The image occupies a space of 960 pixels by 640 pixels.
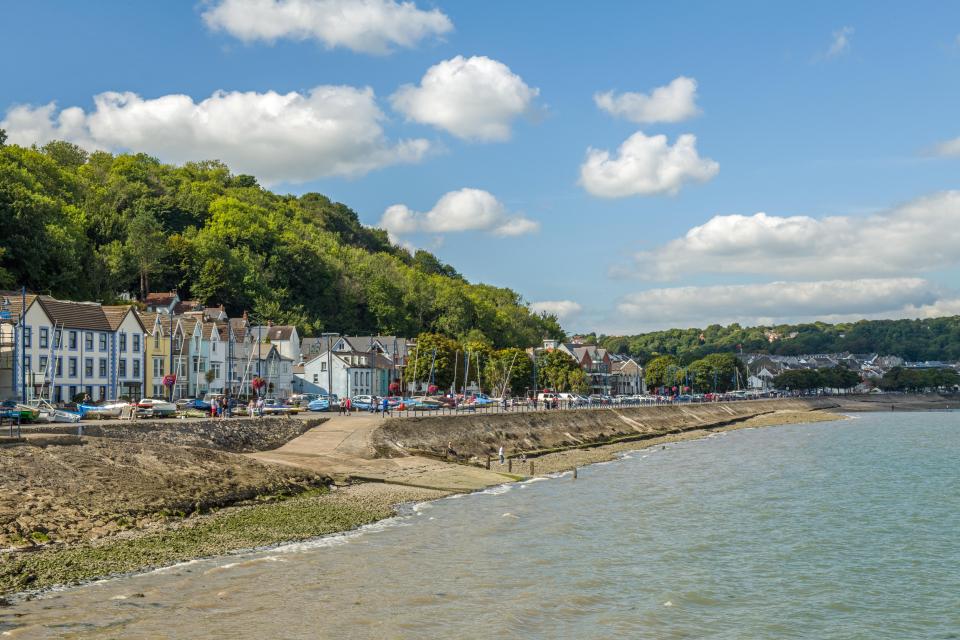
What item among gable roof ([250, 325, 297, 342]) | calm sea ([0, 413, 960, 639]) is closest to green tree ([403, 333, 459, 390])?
gable roof ([250, 325, 297, 342])

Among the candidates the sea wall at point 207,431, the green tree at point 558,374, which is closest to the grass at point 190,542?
the sea wall at point 207,431

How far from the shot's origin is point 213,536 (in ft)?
95.3

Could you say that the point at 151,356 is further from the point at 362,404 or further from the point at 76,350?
the point at 362,404

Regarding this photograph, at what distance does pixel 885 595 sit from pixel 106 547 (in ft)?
78.0

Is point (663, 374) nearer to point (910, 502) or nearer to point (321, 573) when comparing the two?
point (910, 502)

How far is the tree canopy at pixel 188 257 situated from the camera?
98.5 meters

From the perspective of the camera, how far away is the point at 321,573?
2570cm

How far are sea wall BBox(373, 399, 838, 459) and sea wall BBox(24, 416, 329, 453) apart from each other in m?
5.91

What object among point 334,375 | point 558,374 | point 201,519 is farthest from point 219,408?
point 558,374

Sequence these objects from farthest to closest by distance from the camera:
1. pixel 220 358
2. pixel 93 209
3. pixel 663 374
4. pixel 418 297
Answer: pixel 663 374 < pixel 418 297 < pixel 93 209 < pixel 220 358

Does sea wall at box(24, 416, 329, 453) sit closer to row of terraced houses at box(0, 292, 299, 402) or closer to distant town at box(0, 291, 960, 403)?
row of terraced houses at box(0, 292, 299, 402)

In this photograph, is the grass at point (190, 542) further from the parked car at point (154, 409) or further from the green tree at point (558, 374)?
the green tree at point (558, 374)

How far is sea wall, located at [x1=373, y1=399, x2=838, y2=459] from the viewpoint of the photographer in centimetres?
5766

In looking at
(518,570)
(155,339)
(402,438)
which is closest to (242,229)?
(155,339)
